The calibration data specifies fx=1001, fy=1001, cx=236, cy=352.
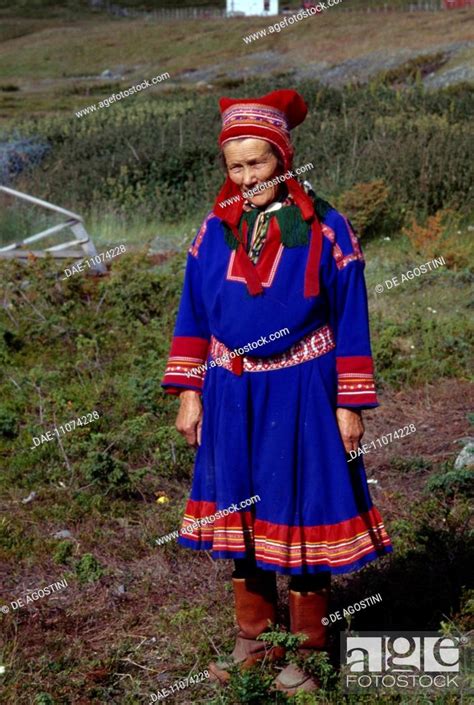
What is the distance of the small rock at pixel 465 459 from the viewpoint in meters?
4.95

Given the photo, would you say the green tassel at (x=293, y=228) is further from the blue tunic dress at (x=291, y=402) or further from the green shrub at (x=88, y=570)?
the green shrub at (x=88, y=570)

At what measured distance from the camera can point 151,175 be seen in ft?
48.3

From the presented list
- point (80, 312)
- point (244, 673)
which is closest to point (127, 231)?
point (80, 312)

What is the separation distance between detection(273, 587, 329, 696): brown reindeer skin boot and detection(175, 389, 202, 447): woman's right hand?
24.4 inches

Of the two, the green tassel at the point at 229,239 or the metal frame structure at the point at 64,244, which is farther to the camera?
the metal frame structure at the point at 64,244

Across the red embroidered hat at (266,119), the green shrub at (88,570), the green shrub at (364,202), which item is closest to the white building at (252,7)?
the green shrub at (364,202)

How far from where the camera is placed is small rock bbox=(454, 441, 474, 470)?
4950 mm

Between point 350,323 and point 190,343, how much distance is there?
22.3 inches

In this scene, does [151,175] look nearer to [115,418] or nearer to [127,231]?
[127,231]

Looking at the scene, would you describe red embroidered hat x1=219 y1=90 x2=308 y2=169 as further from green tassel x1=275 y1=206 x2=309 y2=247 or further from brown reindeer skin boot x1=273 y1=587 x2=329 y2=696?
brown reindeer skin boot x1=273 y1=587 x2=329 y2=696

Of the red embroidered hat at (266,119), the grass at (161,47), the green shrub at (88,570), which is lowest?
the grass at (161,47)

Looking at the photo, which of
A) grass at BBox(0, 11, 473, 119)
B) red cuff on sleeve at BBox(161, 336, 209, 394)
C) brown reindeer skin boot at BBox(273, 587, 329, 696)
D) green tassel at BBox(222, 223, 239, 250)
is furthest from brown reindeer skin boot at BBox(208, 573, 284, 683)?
grass at BBox(0, 11, 473, 119)

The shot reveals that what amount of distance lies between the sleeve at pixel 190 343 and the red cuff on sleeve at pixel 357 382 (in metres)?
0.51

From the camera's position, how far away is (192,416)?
11.1 feet
